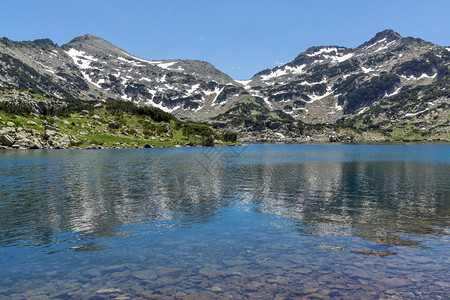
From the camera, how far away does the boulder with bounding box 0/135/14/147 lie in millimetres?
143500

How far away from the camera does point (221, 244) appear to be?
2180cm

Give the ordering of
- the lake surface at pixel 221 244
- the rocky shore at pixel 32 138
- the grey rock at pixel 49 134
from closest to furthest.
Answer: the lake surface at pixel 221 244
the rocky shore at pixel 32 138
the grey rock at pixel 49 134

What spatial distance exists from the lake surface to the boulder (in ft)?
418

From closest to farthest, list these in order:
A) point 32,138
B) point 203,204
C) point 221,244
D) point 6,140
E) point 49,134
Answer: point 221,244, point 203,204, point 6,140, point 32,138, point 49,134

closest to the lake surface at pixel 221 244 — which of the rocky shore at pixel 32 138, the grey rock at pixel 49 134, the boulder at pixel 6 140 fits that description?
the boulder at pixel 6 140

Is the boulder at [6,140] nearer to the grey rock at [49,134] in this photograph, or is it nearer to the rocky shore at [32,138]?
the rocky shore at [32,138]

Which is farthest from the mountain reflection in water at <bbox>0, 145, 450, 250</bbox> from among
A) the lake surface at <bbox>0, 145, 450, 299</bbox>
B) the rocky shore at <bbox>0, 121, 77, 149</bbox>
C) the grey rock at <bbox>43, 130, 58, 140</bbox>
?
the grey rock at <bbox>43, 130, 58, 140</bbox>

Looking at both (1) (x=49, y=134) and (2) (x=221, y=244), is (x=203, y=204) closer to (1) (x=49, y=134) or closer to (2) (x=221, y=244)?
(2) (x=221, y=244)

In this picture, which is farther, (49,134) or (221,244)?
(49,134)

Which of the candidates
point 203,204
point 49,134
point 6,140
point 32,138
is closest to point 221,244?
point 203,204

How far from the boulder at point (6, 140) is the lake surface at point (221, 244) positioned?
127490mm

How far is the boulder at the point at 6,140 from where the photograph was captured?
471 ft

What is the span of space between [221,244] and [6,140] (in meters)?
167

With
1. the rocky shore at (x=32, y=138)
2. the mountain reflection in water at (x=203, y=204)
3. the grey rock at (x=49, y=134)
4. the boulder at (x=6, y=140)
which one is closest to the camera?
the mountain reflection in water at (x=203, y=204)
